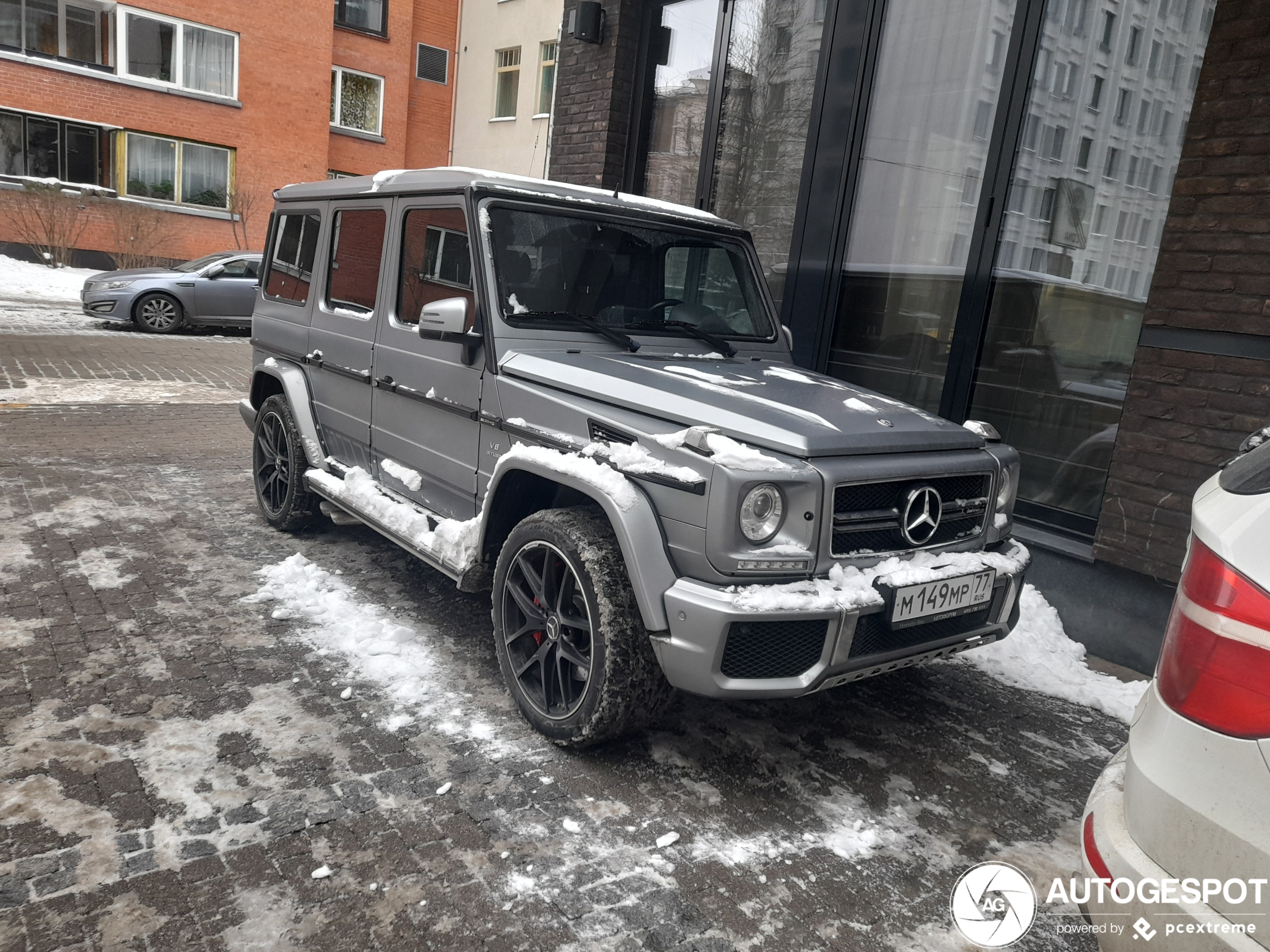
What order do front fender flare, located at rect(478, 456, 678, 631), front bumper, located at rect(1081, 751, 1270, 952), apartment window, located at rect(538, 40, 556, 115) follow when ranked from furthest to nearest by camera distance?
1. apartment window, located at rect(538, 40, 556, 115)
2. front fender flare, located at rect(478, 456, 678, 631)
3. front bumper, located at rect(1081, 751, 1270, 952)

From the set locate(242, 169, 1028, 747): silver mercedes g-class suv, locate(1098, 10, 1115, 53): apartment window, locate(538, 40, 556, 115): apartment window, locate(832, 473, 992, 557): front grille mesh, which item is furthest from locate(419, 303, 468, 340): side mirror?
locate(538, 40, 556, 115): apartment window

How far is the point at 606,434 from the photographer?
321 centimetres

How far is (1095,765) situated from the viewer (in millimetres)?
3625

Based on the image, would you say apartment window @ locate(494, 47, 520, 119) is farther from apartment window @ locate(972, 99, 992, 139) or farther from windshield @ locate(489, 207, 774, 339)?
windshield @ locate(489, 207, 774, 339)

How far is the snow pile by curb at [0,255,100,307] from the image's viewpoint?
57.5 ft

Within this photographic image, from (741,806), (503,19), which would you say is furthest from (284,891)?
(503,19)

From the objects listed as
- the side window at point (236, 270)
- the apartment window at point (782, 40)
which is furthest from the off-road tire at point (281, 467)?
the side window at point (236, 270)

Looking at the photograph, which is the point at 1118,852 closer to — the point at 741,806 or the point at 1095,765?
the point at 741,806

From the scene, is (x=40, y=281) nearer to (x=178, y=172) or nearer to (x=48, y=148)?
(x=48, y=148)

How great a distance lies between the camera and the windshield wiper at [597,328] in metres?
3.85

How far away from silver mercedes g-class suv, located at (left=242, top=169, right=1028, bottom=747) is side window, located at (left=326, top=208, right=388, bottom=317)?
19 mm

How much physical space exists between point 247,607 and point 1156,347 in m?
4.69

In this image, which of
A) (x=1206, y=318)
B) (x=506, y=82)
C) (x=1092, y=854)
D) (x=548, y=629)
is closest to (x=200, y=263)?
(x=506, y=82)

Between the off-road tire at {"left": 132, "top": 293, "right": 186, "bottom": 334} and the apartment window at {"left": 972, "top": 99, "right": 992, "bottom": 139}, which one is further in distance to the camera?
the off-road tire at {"left": 132, "top": 293, "right": 186, "bottom": 334}
